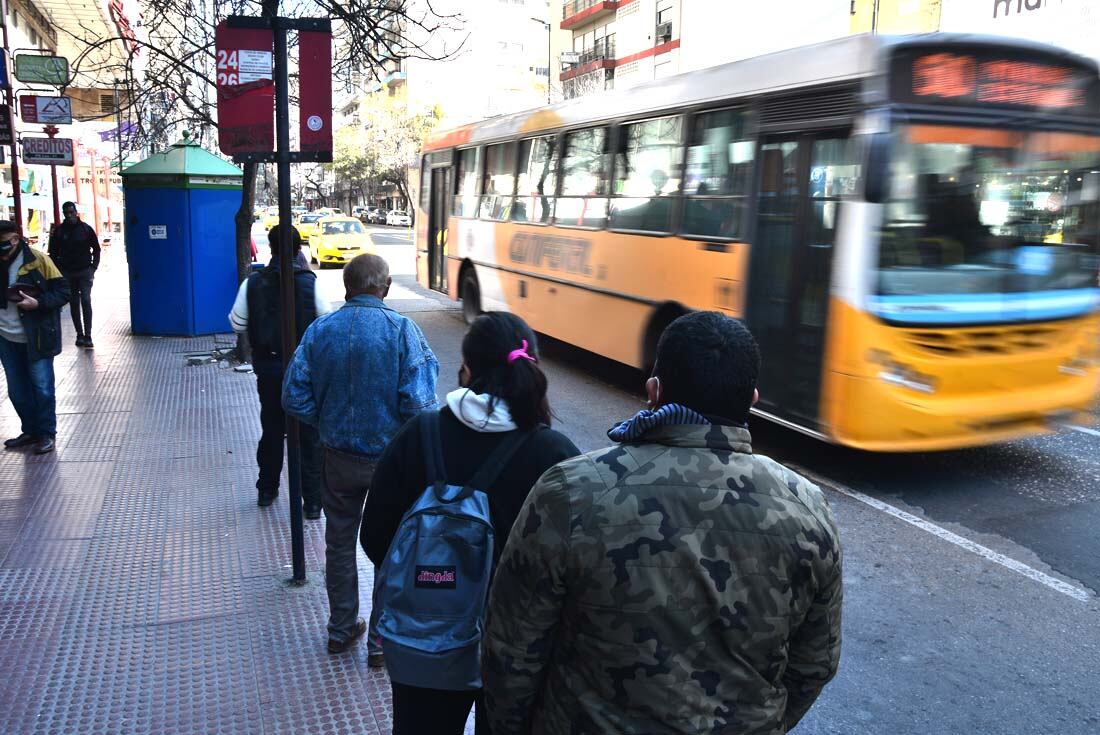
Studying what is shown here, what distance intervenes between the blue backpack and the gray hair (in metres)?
1.68

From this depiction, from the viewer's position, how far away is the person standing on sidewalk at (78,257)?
39.5ft

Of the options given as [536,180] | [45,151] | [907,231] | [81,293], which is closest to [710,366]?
[907,231]

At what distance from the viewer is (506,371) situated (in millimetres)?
2490

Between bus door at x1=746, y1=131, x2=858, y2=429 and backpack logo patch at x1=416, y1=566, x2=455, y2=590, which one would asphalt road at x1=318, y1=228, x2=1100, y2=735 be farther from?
backpack logo patch at x1=416, y1=566, x2=455, y2=590

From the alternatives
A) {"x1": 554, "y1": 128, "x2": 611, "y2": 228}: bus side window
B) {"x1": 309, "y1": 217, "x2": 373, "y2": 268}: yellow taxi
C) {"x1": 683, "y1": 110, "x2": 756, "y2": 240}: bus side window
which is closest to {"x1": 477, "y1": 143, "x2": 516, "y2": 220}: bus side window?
{"x1": 554, "y1": 128, "x2": 611, "y2": 228}: bus side window

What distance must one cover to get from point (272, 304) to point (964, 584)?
170 inches

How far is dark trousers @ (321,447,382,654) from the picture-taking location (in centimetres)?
383

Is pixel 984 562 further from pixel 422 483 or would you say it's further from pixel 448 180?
pixel 448 180

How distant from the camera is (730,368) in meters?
1.82

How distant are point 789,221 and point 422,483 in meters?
5.30

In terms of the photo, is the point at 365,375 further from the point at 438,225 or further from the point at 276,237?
the point at 438,225

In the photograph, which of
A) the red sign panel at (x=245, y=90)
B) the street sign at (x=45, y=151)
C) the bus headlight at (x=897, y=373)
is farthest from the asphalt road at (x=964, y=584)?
the street sign at (x=45, y=151)

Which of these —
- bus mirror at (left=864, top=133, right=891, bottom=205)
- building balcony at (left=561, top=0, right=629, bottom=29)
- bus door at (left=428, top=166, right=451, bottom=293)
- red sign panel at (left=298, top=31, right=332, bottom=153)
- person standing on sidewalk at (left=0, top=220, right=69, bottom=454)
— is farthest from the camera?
building balcony at (left=561, top=0, right=629, bottom=29)

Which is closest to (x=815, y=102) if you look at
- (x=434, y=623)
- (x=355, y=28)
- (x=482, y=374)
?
(x=355, y=28)
